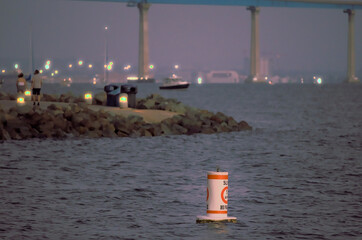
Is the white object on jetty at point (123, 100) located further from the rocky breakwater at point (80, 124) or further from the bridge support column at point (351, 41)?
the bridge support column at point (351, 41)

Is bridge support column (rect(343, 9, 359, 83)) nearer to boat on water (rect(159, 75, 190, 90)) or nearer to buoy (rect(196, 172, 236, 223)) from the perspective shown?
boat on water (rect(159, 75, 190, 90))

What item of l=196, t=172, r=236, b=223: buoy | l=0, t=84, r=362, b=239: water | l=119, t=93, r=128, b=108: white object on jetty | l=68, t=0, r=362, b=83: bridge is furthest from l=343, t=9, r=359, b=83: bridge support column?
l=196, t=172, r=236, b=223: buoy

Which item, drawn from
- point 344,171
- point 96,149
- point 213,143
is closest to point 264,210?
point 344,171

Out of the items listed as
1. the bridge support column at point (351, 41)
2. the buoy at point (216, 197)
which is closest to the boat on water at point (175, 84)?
the bridge support column at point (351, 41)

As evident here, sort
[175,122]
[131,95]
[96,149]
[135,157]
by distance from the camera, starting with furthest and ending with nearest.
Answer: [131,95], [175,122], [96,149], [135,157]

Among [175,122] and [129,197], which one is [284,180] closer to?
[129,197]

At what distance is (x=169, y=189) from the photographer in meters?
17.1

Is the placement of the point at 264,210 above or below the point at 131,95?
below

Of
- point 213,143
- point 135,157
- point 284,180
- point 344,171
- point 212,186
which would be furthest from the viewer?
point 213,143

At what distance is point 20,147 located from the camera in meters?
28.0

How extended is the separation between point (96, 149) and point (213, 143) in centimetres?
598

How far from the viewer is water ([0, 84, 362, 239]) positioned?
40.3 feet

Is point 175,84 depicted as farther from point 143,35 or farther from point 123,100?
point 123,100

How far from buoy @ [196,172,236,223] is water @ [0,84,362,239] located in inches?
6.3
